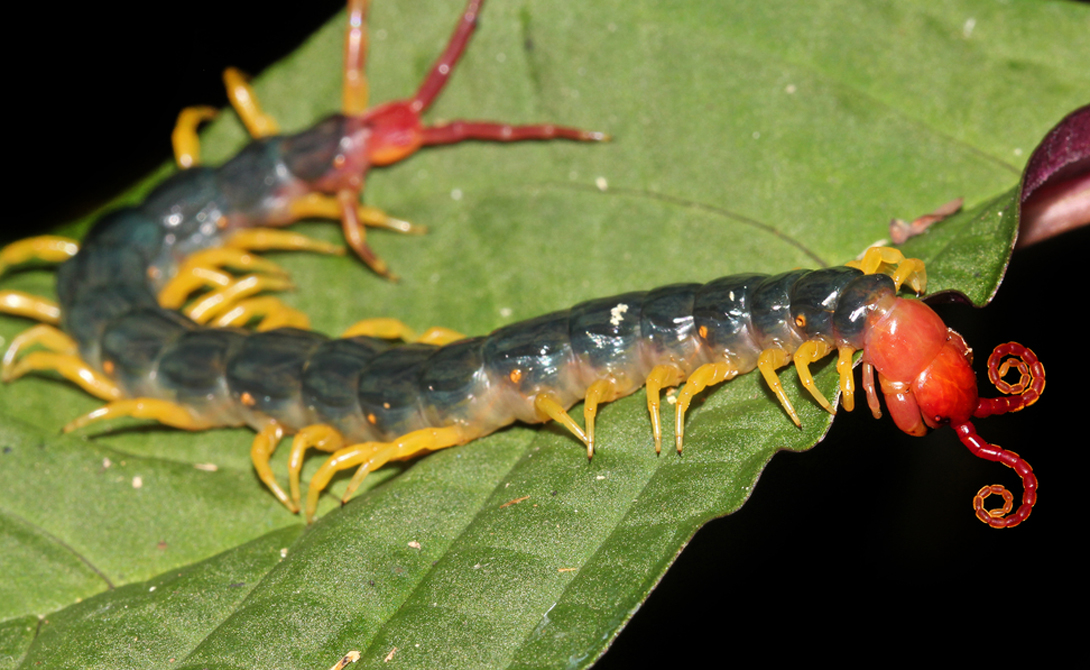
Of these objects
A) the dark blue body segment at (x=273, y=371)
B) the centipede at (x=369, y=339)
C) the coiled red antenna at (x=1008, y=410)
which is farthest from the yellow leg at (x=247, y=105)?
the coiled red antenna at (x=1008, y=410)

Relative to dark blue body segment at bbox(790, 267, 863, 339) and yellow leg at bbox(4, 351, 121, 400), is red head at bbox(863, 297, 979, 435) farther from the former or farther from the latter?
yellow leg at bbox(4, 351, 121, 400)

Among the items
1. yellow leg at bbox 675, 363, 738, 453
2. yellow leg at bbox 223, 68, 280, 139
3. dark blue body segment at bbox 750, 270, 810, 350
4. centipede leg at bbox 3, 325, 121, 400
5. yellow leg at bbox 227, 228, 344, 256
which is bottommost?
centipede leg at bbox 3, 325, 121, 400

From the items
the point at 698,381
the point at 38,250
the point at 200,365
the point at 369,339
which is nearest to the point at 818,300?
the point at 698,381

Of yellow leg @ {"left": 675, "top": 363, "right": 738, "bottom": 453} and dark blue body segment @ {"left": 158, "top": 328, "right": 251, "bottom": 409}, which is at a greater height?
yellow leg @ {"left": 675, "top": 363, "right": 738, "bottom": 453}

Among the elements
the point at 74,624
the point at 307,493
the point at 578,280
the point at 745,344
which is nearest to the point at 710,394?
the point at 745,344

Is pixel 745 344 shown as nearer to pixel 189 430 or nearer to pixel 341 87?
pixel 189 430

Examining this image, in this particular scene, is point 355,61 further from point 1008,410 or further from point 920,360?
point 1008,410

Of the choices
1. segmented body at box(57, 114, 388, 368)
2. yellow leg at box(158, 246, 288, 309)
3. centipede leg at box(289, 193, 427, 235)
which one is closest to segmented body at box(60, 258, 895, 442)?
yellow leg at box(158, 246, 288, 309)
